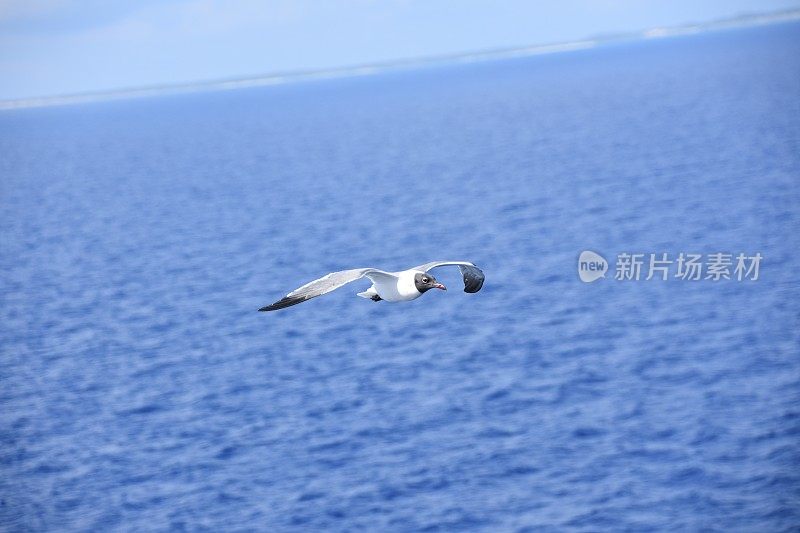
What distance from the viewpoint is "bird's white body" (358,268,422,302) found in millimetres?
16500

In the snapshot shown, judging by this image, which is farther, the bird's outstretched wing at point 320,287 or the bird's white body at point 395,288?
the bird's white body at point 395,288

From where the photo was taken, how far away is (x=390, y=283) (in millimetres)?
17203

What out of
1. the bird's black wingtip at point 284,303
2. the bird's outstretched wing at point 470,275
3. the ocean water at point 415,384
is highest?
the bird's black wingtip at point 284,303

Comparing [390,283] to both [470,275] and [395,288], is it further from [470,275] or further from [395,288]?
[470,275]

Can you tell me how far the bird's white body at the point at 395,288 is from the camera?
16500mm

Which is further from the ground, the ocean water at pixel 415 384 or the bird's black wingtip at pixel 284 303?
the bird's black wingtip at pixel 284 303

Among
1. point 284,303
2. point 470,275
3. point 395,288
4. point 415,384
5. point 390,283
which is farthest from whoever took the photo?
point 415,384

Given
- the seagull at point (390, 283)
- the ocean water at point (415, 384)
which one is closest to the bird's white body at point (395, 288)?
the seagull at point (390, 283)

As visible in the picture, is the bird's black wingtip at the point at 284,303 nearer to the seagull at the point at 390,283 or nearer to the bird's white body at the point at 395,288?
the seagull at the point at 390,283

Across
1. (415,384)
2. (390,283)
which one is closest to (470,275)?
(390,283)

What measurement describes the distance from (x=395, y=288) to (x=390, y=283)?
291mm

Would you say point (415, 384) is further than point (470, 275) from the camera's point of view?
Yes

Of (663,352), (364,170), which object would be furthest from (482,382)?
(364,170)

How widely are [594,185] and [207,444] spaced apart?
99.3 metres
